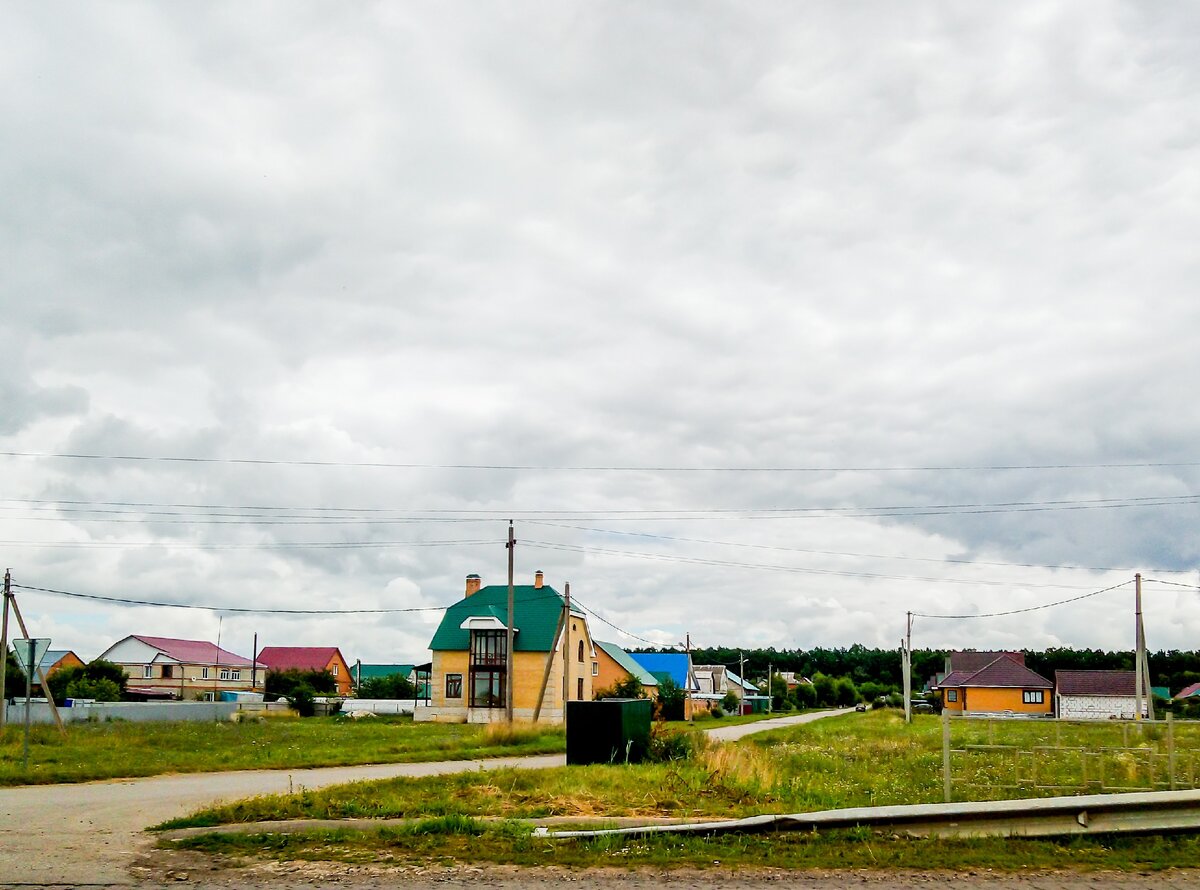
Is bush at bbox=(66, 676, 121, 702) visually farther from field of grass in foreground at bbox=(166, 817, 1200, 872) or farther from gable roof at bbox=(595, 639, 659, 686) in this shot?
field of grass in foreground at bbox=(166, 817, 1200, 872)

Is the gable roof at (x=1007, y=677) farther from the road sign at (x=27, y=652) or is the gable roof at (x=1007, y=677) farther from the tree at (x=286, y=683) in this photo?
the road sign at (x=27, y=652)

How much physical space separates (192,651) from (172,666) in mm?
4271

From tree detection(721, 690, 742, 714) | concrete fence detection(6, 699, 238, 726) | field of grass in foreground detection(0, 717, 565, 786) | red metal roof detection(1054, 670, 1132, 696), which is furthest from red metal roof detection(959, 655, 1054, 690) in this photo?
field of grass in foreground detection(0, 717, 565, 786)

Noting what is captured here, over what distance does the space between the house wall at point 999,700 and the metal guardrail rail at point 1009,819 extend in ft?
234

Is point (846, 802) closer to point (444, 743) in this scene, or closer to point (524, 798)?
point (524, 798)

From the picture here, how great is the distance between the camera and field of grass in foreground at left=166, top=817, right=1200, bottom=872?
9.66 metres

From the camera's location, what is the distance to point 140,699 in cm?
7594

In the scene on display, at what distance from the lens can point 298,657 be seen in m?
113

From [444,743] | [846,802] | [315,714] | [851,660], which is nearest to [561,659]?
[315,714]

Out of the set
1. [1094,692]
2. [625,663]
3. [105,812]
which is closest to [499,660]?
[625,663]

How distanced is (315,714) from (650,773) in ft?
178

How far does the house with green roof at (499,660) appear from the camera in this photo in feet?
195

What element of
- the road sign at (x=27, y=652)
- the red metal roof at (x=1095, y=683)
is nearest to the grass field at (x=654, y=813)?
the road sign at (x=27, y=652)

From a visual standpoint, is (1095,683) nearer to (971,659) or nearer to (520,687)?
(971,659)
